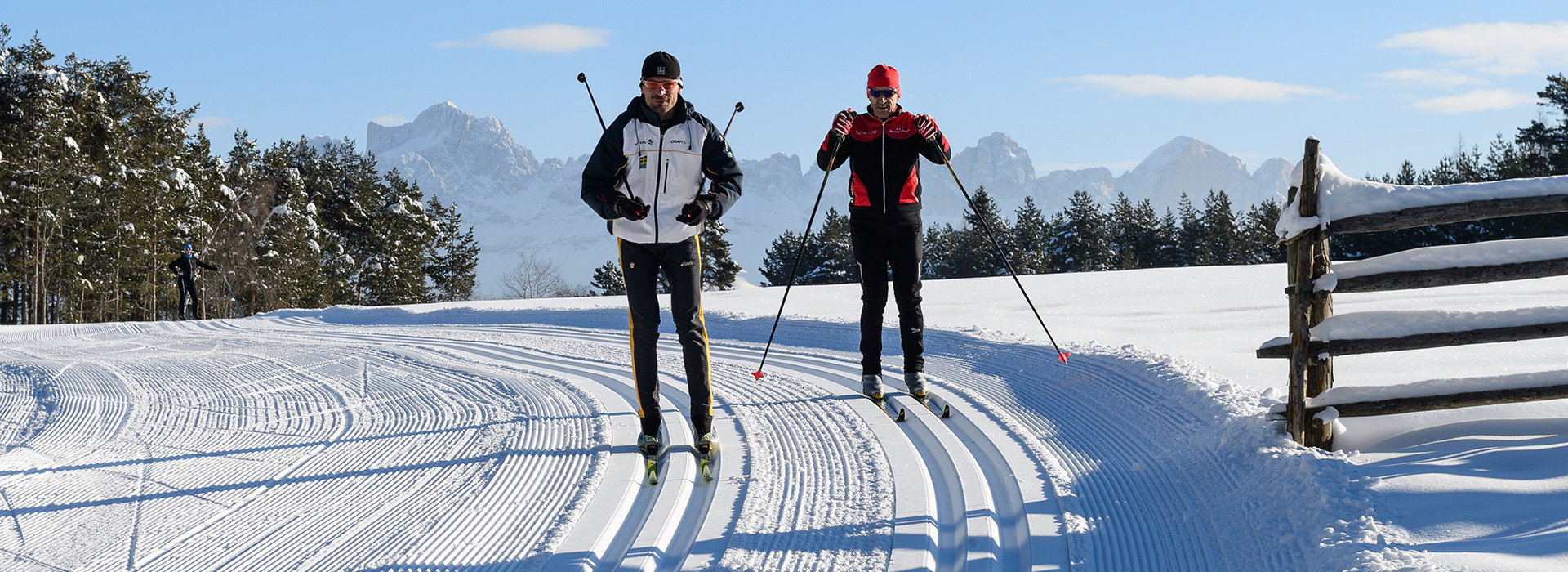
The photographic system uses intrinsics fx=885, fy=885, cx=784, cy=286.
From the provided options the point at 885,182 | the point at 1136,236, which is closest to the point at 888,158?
the point at 885,182

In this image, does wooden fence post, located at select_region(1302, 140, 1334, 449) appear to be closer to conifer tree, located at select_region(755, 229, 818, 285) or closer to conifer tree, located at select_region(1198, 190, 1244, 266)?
conifer tree, located at select_region(755, 229, 818, 285)

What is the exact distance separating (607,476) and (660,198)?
50.9 inches

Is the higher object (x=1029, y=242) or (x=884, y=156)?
(x=1029, y=242)

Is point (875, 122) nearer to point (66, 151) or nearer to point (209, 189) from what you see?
point (66, 151)

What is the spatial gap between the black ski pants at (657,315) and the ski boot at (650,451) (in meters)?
0.07

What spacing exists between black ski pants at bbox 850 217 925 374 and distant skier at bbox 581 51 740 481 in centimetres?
133

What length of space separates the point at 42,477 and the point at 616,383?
318 cm

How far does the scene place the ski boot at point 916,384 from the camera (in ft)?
17.5

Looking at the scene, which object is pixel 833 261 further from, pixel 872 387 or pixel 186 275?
pixel 872 387

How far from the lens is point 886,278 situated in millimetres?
5508

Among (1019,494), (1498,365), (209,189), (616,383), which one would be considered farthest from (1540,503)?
(209,189)

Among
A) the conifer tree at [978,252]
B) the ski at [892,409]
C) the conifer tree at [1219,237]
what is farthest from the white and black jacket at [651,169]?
the conifer tree at [1219,237]

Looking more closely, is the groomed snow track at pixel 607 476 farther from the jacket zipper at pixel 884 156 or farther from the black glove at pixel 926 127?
→ the black glove at pixel 926 127

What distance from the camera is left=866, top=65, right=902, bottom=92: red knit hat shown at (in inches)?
202
